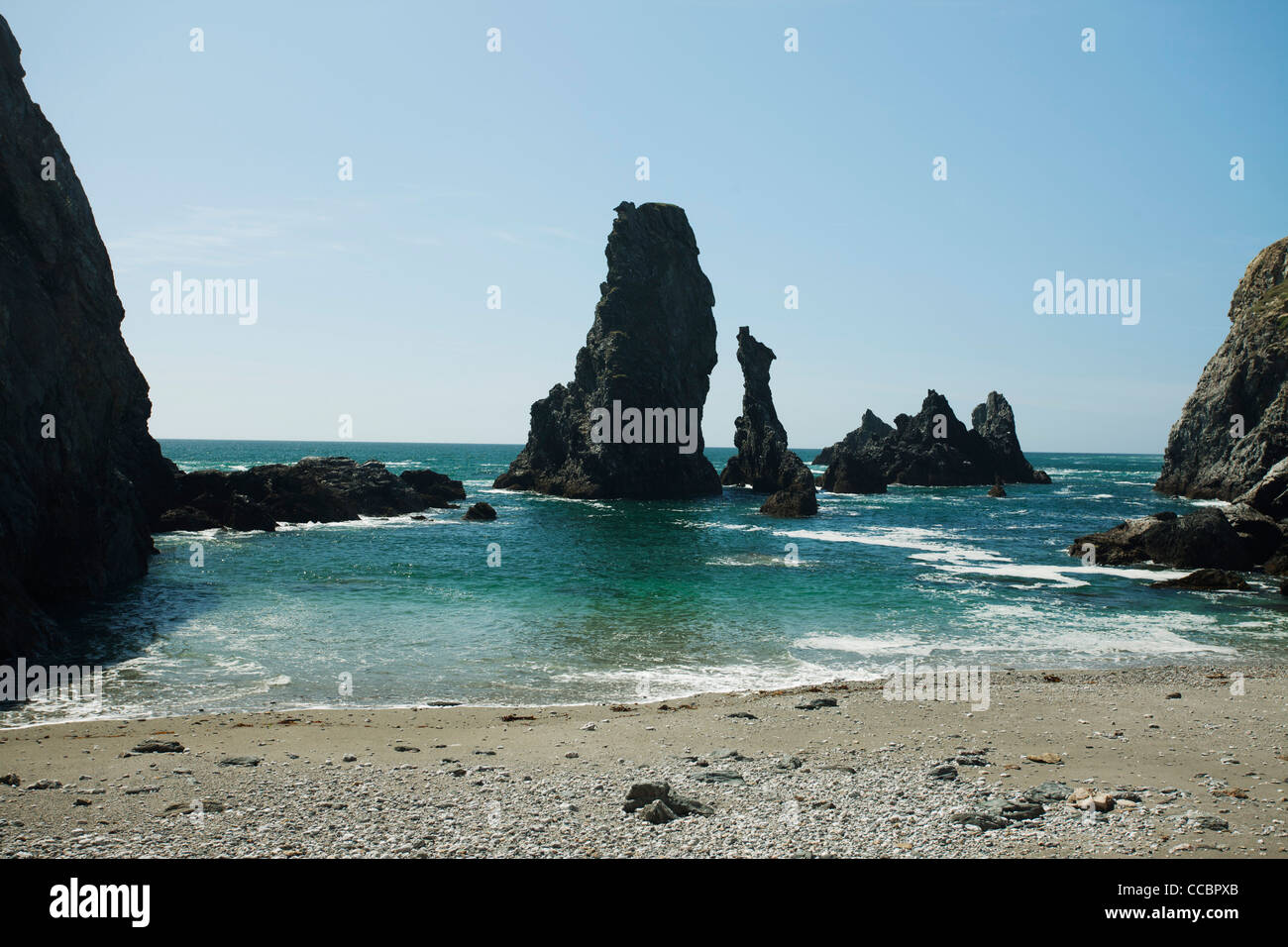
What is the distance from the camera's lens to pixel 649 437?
90688 millimetres

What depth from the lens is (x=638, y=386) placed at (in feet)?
296

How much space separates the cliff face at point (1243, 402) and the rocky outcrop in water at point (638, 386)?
5645 centimetres

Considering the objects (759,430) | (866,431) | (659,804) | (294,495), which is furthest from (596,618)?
(866,431)

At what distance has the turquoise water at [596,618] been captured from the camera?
1912 cm

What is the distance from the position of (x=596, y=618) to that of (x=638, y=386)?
6506 centimetres

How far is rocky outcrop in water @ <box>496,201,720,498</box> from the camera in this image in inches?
3516

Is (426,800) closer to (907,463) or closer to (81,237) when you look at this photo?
(81,237)

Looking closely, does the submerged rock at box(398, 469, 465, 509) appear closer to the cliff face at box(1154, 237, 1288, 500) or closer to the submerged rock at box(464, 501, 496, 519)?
the submerged rock at box(464, 501, 496, 519)

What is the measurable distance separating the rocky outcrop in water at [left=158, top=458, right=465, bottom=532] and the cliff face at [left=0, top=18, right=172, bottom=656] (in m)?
20.1

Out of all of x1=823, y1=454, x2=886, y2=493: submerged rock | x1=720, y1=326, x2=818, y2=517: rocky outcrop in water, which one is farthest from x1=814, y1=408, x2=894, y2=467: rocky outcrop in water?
x1=720, y1=326, x2=818, y2=517: rocky outcrop in water

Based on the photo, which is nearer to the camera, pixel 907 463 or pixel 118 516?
pixel 118 516
